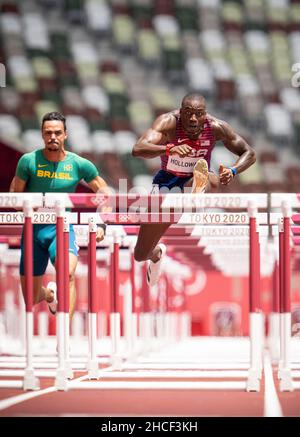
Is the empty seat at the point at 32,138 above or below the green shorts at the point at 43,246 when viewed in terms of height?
above

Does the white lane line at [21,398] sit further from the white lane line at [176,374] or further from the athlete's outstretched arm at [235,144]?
the athlete's outstretched arm at [235,144]

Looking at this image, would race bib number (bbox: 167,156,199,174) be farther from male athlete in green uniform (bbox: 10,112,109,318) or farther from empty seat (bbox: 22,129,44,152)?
empty seat (bbox: 22,129,44,152)

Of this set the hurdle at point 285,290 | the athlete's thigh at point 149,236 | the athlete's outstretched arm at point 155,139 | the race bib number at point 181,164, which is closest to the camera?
the hurdle at point 285,290

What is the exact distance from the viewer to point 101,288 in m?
15.0

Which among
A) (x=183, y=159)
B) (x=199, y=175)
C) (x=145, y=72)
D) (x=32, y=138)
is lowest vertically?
(x=199, y=175)

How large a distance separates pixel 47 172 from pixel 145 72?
1723 centimetres

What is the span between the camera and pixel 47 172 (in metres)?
4.73

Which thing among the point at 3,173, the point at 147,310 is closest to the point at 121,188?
the point at 147,310

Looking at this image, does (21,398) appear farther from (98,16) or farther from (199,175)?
(98,16)

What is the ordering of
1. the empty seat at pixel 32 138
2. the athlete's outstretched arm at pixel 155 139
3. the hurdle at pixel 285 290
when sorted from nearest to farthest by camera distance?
the hurdle at pixel 285 290 → the athlete's outstretched arm at pixel 155 139 → the empty seat at pixel 32 138

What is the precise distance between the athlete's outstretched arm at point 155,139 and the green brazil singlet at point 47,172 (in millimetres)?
491

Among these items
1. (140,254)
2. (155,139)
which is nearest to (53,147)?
(155,139)

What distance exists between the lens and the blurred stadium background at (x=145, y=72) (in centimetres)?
1972

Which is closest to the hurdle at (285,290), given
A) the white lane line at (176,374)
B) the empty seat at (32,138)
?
the white lane line at (176,374)
